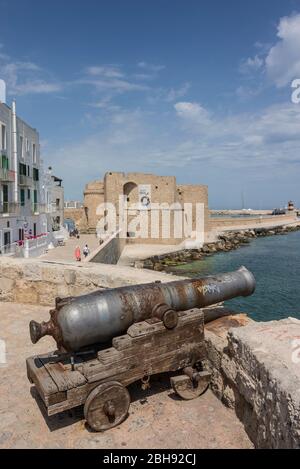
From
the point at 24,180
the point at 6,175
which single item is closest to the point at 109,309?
the point at 6,175

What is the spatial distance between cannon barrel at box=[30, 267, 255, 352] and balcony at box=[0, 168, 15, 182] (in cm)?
1776

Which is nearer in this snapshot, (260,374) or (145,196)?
(260,374)

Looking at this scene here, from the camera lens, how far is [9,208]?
1950 cm

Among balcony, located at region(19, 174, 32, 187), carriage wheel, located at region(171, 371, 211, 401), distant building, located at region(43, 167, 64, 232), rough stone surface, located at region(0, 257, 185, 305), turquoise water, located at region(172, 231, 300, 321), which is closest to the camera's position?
carriage wheel, located at region(171, 371, 211, 401)

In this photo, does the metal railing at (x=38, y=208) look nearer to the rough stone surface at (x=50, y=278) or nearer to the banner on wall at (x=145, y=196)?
the banner on wall at (x=145, y=196)

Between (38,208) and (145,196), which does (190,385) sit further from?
(145,196)

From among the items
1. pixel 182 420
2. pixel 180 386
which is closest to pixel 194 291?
pixel 180 386

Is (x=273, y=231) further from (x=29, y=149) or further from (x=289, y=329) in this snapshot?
(x=289, y=329)

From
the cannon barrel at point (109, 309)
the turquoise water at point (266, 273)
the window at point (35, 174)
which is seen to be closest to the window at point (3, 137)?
the window at point (35, 174)

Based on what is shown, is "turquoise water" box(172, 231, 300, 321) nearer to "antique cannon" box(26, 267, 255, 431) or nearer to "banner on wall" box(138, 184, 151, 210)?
"banner on wall" box(138, 184, 151, 210)

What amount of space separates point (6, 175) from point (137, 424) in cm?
1882

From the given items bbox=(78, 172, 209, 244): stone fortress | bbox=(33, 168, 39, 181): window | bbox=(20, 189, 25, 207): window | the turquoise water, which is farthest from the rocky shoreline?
bbox=(33, 168, 39, 181): window

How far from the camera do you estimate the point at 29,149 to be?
75.6 feet

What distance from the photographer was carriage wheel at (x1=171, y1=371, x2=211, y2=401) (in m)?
3.14
